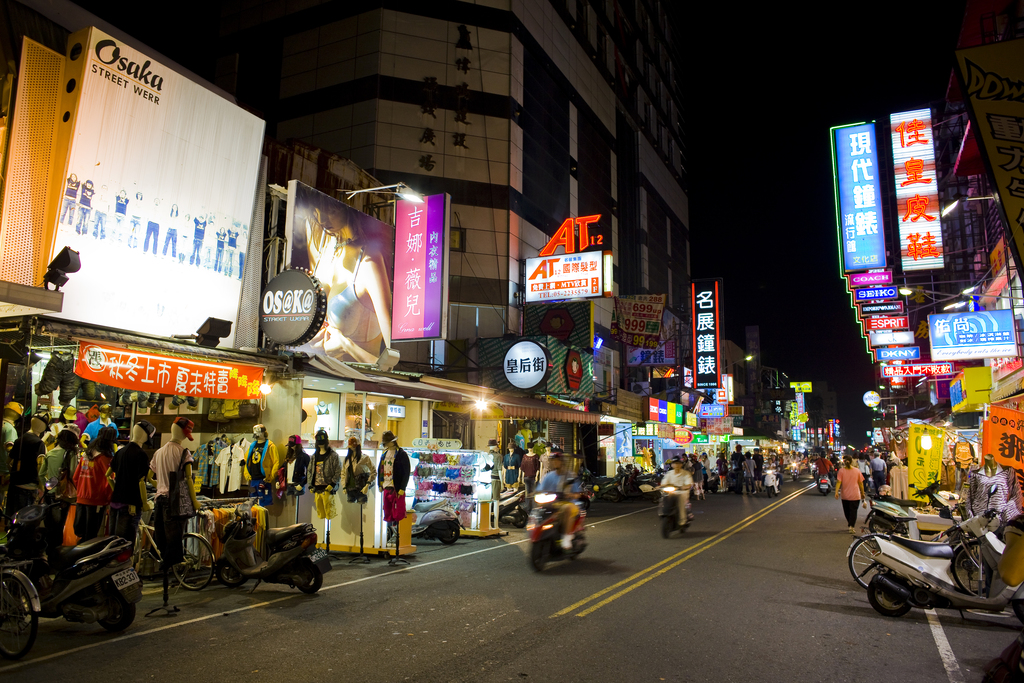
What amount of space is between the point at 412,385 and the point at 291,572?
6.40m

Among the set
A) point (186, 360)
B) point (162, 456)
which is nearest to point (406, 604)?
point (162, 456)

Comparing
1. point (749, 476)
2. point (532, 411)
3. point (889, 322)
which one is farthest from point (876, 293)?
point (532, 411)

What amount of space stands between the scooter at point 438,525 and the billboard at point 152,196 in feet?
18.3

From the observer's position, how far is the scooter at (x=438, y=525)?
45.7 ft

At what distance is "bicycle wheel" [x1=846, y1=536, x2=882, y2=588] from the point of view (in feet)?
29.3

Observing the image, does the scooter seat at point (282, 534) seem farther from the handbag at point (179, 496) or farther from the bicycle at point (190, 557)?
the bicycle at point (190, 557)

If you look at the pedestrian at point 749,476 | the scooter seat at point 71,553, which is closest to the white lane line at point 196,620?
the scooter seat at point 71,553

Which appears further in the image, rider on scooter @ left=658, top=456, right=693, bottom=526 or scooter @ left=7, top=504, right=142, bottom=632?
rider on scooter @ left=658, top=456, right=693, bottom=526

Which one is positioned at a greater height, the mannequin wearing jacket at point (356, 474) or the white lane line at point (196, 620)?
the mannequin wearing jacket at point (356, 474)

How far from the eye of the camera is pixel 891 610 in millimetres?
7879

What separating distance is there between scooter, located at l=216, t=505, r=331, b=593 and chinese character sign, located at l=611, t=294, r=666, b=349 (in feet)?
95.0

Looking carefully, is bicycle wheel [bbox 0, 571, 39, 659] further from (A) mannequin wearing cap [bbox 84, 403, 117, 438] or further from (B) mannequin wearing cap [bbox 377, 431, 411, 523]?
(B) mannequin wearing cap [bbox 377, 431, 411, 523]

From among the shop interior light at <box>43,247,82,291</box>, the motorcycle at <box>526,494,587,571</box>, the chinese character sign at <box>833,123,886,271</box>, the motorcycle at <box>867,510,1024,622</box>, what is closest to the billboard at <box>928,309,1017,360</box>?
the chinese character sign at <box>833,123,886,271</box>

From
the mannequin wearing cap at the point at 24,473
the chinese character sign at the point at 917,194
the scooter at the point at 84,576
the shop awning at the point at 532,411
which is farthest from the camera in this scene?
the chinese character sign at the point at 917,194
